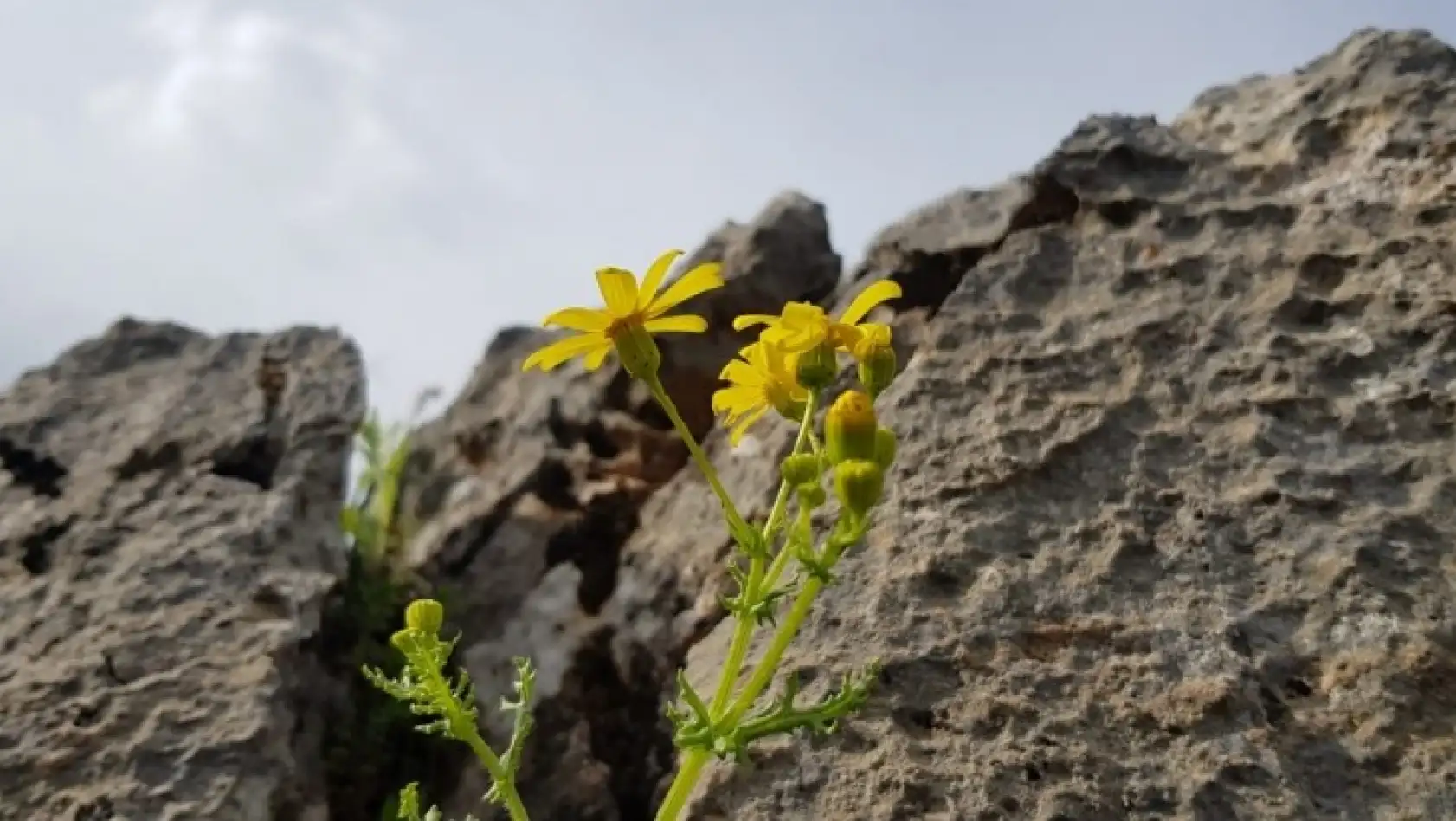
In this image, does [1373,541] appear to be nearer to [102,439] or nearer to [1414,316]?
[1414,316]

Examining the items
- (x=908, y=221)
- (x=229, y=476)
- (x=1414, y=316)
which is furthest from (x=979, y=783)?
(x=229, y=476)

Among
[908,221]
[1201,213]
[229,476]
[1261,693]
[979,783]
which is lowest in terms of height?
[979,783]

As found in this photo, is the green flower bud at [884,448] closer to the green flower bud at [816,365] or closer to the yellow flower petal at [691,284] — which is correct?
the green flower bud at [816,365]

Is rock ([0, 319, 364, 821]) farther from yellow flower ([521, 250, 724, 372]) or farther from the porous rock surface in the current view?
yellow flower ([521, 250, 724, 372])

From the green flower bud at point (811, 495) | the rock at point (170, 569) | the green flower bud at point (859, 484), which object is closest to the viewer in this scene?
the green flower bud at point (859, 484)

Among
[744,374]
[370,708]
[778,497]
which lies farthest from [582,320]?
[370,708]

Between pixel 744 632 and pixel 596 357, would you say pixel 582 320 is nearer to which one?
pixel 596 357

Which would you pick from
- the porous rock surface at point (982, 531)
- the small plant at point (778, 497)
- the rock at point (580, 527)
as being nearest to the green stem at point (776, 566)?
the small plant at point (778, 497)
